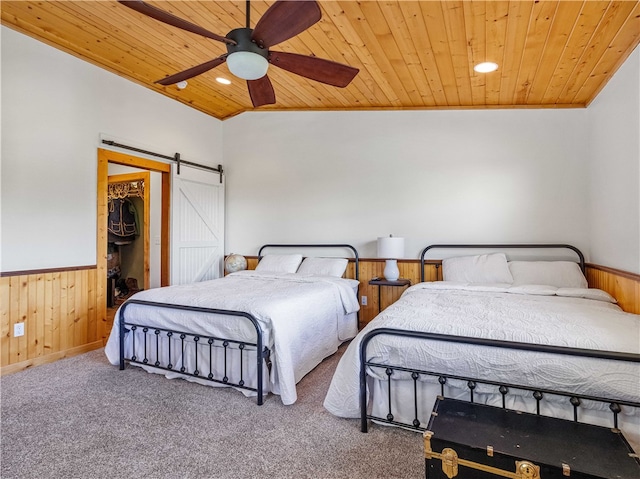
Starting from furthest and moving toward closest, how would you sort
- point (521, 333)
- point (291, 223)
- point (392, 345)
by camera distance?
point (291, 223) < point (392, 345) < point (521, 333)

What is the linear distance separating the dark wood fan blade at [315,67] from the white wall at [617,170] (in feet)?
7.34

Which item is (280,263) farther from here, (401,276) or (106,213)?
(106,213)

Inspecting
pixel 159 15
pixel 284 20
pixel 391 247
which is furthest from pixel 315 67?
pixel 391 247

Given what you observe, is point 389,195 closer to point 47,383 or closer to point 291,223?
point 291,223

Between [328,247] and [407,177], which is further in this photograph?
[328,247]

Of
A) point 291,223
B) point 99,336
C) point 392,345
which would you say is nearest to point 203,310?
point 392,345

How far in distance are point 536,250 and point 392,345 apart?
2.75m

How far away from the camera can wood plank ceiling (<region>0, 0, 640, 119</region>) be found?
8.04 ft

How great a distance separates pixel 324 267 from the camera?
14.5 feet

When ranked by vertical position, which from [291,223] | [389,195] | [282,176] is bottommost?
[291,223]

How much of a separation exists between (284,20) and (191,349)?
245 centimetres

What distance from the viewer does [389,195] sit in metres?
4.47

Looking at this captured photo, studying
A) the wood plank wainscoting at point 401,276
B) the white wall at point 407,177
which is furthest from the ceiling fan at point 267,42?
the wood plank wainscoting at point 401,276

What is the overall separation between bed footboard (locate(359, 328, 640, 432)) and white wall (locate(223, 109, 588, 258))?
2.47 meters
